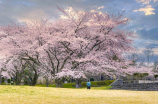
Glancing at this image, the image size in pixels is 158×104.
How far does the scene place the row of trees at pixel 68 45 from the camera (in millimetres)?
24516

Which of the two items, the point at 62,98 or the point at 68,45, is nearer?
the point at 62,98

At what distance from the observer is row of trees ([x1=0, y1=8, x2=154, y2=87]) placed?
2452 centimetres

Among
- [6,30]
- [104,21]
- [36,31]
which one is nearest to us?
[36,31]

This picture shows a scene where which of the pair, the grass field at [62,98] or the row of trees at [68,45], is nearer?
the grass field at [62,98]

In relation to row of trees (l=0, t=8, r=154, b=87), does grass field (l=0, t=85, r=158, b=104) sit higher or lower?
lower

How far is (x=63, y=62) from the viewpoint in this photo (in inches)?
1029

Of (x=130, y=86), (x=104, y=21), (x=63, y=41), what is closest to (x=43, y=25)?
(x=63, y=41)

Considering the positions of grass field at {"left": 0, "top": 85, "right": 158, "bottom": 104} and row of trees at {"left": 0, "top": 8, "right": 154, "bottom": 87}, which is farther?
row of trees at {"left": 0, "top": 8, "right": 154, "bottom": 87}

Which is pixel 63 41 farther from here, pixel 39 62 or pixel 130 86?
pixel 130 86

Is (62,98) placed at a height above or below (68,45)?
below

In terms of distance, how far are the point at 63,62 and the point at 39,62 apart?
3.28 m

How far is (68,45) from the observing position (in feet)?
84.4

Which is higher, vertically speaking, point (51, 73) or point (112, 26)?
point (112, 26)

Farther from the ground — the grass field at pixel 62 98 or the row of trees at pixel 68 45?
the row of trees at pixel 68 45
